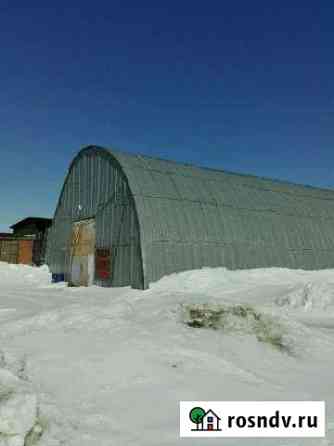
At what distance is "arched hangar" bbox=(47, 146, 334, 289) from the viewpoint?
1996 cm

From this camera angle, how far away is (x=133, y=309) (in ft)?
41.5

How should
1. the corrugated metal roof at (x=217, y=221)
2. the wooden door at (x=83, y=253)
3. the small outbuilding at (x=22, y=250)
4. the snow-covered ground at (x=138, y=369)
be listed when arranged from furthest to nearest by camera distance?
the small outbuilding at (x=22, y=250) < the wooden door at (x=83, y=253) < the corrugated metal roof at (x=217, y=221) < the snow-covered ground at (x=138, y=369)

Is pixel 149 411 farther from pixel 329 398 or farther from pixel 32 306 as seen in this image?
pixel 32 306

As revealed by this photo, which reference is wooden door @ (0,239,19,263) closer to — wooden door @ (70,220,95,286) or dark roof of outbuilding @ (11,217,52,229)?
dark roof of outbuilding @ (11,217,52,229)

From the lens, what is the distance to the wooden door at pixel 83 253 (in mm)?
23562

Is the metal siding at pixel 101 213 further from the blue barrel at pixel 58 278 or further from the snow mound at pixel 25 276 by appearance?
the snow mound at pixel 25 276

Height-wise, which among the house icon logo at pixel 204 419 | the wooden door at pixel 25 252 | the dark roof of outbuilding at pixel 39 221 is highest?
the dark roof of outbuilding at pixel 39 221

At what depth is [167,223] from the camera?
2030 cm

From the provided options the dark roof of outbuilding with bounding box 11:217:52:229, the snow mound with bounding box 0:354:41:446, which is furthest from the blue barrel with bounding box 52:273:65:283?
the snow mound with bounding box 0:354:41:446

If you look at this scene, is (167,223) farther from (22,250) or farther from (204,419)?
(22,250)

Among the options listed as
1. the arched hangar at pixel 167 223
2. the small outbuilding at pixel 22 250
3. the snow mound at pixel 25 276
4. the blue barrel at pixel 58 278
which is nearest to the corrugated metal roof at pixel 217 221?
the arched hangar at pixel 167 223

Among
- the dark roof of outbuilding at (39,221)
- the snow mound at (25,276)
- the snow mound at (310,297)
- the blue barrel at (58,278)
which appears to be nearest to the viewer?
the snow mound at (310,297)

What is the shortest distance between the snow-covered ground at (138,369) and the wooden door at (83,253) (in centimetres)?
931

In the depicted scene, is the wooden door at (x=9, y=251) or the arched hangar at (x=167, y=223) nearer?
the arched hangar at (x=167, y=223)
